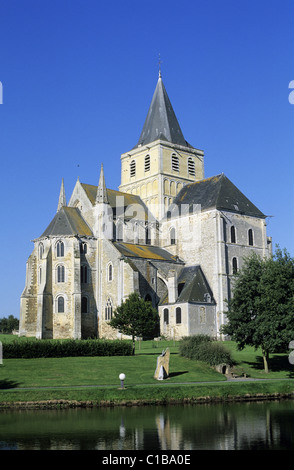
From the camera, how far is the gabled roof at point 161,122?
252 ft

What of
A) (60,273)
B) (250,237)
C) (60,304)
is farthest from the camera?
(250,237)

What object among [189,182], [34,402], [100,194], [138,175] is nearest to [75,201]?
[100,194]

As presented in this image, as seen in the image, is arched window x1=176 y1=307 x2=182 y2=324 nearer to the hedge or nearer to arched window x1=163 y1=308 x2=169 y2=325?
arched window x1=163 y1=308 x2=169 y2=325

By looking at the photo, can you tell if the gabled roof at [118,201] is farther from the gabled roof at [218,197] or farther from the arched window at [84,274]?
the arched window at [84,274]

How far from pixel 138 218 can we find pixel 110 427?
4868 centimetres

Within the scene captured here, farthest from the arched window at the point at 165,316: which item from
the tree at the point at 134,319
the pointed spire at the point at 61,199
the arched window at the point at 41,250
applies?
the pointed spire at the point at 61,199

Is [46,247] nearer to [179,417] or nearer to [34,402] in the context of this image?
[34,402]

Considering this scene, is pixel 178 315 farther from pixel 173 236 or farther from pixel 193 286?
pixel 173 236

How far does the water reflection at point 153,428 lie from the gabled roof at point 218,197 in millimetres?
39270

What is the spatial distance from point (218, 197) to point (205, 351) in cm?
2849

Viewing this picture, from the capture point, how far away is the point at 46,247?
199 feet

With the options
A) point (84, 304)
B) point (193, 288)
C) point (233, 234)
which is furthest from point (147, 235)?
point (84, 304)

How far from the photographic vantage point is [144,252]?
206 feet

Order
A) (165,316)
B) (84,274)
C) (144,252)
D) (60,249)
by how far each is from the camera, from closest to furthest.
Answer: (165,316) < (60,249) < (84,274) < (144,252)
